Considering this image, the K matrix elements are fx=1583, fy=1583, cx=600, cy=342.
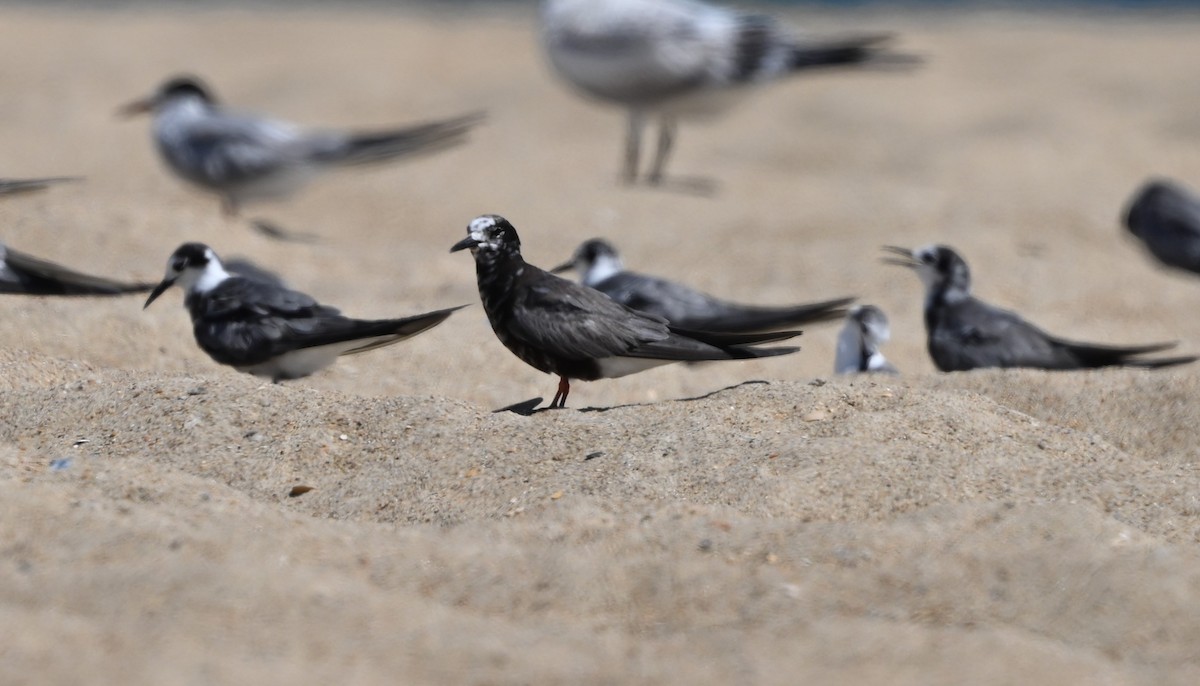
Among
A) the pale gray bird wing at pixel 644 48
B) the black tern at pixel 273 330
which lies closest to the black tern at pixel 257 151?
the pale gray bird wing at pixel 644 48

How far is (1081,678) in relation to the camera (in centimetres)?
307

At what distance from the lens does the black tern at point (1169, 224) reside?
342 inches

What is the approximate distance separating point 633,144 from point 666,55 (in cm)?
68

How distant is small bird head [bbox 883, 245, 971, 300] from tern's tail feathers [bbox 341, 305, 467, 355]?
2.28 metres

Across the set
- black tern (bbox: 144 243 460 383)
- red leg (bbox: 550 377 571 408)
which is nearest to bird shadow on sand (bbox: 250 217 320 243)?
black tern (bbox: 144 243 460 383)

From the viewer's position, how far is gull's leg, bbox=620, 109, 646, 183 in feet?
33.7

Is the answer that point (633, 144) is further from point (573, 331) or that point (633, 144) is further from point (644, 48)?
point (573, 331)

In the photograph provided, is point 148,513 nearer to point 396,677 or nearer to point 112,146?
point 396,677

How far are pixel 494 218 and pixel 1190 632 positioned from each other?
2.58 meters

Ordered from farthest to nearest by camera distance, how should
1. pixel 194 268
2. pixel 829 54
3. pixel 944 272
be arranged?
pixel 829 54, pixel 944 272, pixel 194 268

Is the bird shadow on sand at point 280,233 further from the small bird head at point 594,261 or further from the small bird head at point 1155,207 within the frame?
the small bird head at point 1155,207

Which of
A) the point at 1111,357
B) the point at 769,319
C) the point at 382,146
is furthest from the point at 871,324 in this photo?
the point at 382,146

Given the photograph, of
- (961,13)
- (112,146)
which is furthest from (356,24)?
(961,13)

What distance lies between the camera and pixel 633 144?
34.1 ft
